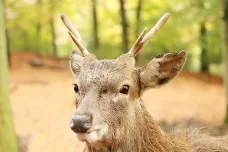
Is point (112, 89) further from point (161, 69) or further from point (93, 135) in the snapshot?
point (161, 69)

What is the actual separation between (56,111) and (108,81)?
8844 mm

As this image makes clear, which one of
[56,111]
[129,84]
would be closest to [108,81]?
[129,84]

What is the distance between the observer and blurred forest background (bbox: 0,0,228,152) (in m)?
10.3

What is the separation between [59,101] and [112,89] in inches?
401

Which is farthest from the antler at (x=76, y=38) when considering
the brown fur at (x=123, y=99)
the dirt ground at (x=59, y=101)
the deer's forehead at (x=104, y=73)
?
the dirt ground at (x=59, y=101)

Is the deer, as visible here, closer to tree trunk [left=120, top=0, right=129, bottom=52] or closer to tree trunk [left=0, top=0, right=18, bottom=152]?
tree trunk [left=0, top=0, right=18, bottom=152]

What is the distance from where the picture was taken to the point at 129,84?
13.3 feet

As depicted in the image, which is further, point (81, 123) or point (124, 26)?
point (124, 26)

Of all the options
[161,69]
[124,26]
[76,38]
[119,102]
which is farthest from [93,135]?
[124,26]

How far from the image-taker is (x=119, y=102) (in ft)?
13.0

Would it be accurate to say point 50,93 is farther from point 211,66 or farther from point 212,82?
point 211,66

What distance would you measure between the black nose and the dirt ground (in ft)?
14.7

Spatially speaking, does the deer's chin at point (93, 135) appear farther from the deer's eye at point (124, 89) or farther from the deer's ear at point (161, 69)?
the deer's ear at point (161, 69)

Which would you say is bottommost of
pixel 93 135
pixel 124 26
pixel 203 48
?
pixel 93 135
